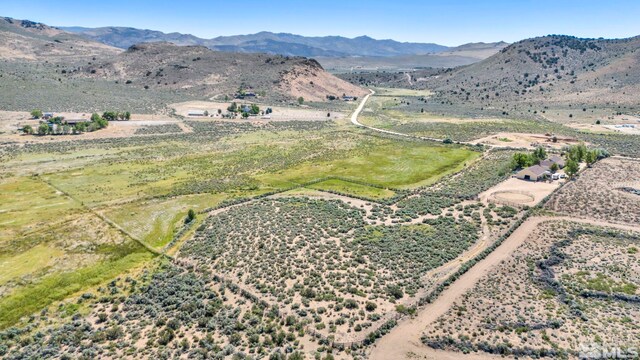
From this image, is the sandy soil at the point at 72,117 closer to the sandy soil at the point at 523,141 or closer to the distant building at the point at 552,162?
the sandy soil at the point at 523,141

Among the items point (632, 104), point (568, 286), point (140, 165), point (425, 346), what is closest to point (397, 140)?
point (140, 165)

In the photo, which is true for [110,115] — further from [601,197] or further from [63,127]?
[601,197]

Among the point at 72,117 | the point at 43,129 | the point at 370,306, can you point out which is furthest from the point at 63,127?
the point at 370,306

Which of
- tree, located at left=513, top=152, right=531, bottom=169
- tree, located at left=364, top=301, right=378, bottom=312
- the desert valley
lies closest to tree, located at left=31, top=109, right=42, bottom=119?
the desert valley

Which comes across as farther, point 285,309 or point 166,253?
point 166,253

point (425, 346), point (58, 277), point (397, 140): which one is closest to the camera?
point (425, 346)

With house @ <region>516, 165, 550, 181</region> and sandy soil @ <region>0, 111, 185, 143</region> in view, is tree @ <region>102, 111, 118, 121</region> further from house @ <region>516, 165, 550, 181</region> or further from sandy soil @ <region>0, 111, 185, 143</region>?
house @ <region>516, 165, 550, 181</region>

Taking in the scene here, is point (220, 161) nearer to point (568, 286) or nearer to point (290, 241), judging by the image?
point (290, 241)
